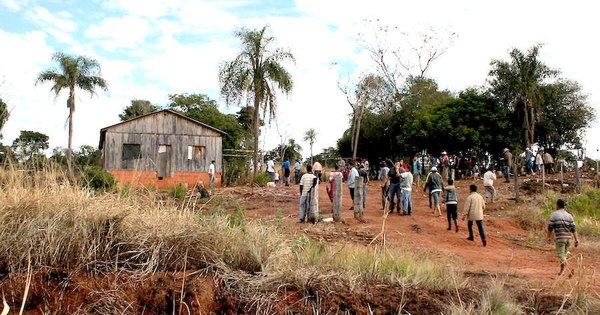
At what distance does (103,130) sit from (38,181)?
1071 inches

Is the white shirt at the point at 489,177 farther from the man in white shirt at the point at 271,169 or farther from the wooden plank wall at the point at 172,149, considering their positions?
the wooden plank wall at the point at 172,149

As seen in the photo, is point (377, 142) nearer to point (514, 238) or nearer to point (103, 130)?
point (103, 130)

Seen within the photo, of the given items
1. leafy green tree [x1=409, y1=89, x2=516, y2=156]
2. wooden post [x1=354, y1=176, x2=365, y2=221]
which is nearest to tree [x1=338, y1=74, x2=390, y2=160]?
leafy green tree [x1=409, y1=89, x2=516, y2=156]

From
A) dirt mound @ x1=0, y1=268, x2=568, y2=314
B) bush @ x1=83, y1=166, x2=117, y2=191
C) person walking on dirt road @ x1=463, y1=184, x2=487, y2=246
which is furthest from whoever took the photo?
person walking on dirt road @ x1=463, y1=184, x2=487, y2=246

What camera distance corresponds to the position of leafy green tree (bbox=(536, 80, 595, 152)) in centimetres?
4056

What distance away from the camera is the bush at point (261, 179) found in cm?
3034

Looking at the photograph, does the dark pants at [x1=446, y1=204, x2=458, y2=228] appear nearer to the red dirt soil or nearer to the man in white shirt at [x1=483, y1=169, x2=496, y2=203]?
the red dirt soil

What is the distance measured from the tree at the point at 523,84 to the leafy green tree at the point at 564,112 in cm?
202

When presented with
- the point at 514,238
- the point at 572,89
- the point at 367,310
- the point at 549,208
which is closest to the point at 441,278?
the point at 367,310

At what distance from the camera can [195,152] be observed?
34.4 meters

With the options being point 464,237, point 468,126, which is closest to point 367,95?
point 468,126

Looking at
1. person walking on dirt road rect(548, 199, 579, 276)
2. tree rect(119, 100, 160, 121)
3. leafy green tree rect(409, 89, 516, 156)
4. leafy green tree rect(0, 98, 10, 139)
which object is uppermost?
tree rect(119, 100, 160, 121)

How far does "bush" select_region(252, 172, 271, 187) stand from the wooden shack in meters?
3.00

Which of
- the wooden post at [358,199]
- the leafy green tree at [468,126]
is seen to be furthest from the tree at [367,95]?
the wooden post at [358,199]
